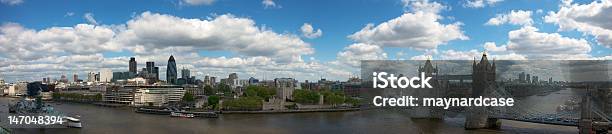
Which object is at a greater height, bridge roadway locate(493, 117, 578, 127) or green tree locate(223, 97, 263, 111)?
green tree locate(223, 97, 263, 111)

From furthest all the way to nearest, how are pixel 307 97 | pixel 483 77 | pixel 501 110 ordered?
1. pixel 307 97
2. pixel 483 77
3. pixel 501 110

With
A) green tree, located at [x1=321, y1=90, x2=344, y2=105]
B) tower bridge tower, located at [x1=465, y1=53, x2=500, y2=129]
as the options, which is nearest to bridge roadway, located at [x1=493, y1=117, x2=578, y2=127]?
tower bridge tower, located at [x1=465, y1=53, x2=500, y2=129]

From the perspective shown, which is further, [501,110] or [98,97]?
[98,97]

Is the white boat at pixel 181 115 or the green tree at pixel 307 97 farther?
the green tree at pixel 307 97

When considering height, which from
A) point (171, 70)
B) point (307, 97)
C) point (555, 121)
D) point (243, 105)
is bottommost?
point (555, 121)

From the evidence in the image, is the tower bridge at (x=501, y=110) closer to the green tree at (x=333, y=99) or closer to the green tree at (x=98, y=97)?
the green tree at (x=333, y=99)

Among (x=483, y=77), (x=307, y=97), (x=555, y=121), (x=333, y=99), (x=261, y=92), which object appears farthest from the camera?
(x=261, y=92)

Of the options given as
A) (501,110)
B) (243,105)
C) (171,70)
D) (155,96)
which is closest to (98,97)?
(155,96)

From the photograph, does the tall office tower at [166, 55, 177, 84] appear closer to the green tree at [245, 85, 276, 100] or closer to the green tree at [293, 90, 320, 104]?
the green tree at [245, 85, 276, 100]

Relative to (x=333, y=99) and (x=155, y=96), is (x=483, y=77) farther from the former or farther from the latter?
(x=155, y=96)

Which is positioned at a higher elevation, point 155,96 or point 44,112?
point 155,96

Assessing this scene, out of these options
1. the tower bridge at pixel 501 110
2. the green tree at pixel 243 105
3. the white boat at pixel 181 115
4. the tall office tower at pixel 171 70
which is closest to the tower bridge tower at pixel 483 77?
the tower bridge at pixel 501 110

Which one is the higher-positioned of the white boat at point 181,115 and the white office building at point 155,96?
the white office building at point 155,96

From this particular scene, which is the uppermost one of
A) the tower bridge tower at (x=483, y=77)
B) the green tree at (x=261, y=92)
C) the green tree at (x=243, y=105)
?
the tower bridge tower at (x=483, y=77)
